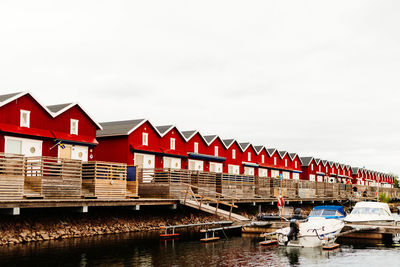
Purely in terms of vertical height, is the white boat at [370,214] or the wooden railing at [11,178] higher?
the wooden railing at [11,178]

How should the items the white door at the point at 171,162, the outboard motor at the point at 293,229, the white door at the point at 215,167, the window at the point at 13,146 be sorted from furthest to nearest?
the white door at the point at 215,167
the white door at the point at 171,162
the window at the point at 13,146
the outboard motor at the point at 293,229

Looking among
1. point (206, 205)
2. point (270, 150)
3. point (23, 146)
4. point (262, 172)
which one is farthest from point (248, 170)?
point (23, 146)

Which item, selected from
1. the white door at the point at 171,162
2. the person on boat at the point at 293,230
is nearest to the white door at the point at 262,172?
the white door at the point at 171,162

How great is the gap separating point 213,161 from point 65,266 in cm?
3484

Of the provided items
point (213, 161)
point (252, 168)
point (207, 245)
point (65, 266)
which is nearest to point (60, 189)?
point (65, 266)

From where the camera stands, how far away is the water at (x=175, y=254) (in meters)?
18.5

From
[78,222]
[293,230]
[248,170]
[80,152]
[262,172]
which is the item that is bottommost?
[293,230]

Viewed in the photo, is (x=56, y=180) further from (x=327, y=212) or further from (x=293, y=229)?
(x=327, y=212)

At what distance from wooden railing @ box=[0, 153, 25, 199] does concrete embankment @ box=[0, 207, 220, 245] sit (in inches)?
71.1

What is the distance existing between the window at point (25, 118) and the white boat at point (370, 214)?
2285 cm

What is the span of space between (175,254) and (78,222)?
7814 millimetres

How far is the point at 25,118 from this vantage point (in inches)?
1214

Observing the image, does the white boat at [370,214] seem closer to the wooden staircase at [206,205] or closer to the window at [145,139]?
the wooden staircase at [206,205]

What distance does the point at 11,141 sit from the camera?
96.4ft
